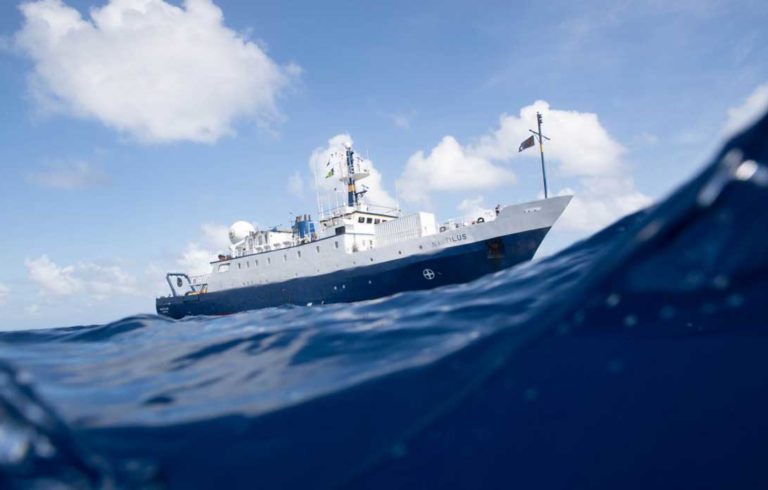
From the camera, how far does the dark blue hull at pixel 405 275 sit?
1856 centimetres

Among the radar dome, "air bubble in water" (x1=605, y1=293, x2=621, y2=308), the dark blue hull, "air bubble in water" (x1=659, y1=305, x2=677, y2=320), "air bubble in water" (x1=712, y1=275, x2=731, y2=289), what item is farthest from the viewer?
the radar dome

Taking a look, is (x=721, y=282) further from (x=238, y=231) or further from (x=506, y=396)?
(x=238, y=231)

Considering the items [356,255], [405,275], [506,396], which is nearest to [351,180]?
[356,255]

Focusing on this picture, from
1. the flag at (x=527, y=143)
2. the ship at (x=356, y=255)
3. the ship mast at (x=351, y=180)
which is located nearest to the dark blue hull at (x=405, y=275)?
the ship at (x=356, y=255)

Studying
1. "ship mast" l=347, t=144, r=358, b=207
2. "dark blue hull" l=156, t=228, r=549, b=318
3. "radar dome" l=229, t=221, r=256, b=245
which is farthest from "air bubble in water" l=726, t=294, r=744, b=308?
"radar dome" l=229, t=221, r=256, b=245

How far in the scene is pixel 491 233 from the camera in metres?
18.8

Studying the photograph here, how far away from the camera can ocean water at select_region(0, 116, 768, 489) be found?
2525mm

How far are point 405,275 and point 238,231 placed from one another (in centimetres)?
1887

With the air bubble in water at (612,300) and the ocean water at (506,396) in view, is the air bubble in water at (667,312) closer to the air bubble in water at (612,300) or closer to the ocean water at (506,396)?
the ocean water at (506,396)

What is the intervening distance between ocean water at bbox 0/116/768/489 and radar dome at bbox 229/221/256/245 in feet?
97.4

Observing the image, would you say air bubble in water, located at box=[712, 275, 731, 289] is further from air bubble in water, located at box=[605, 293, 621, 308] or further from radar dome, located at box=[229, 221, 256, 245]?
radar dome, located at box=[229, 221, 256, 245]

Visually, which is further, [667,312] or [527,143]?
[527,143]

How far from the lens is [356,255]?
21.7 m

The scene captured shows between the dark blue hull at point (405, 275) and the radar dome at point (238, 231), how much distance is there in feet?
30.5
